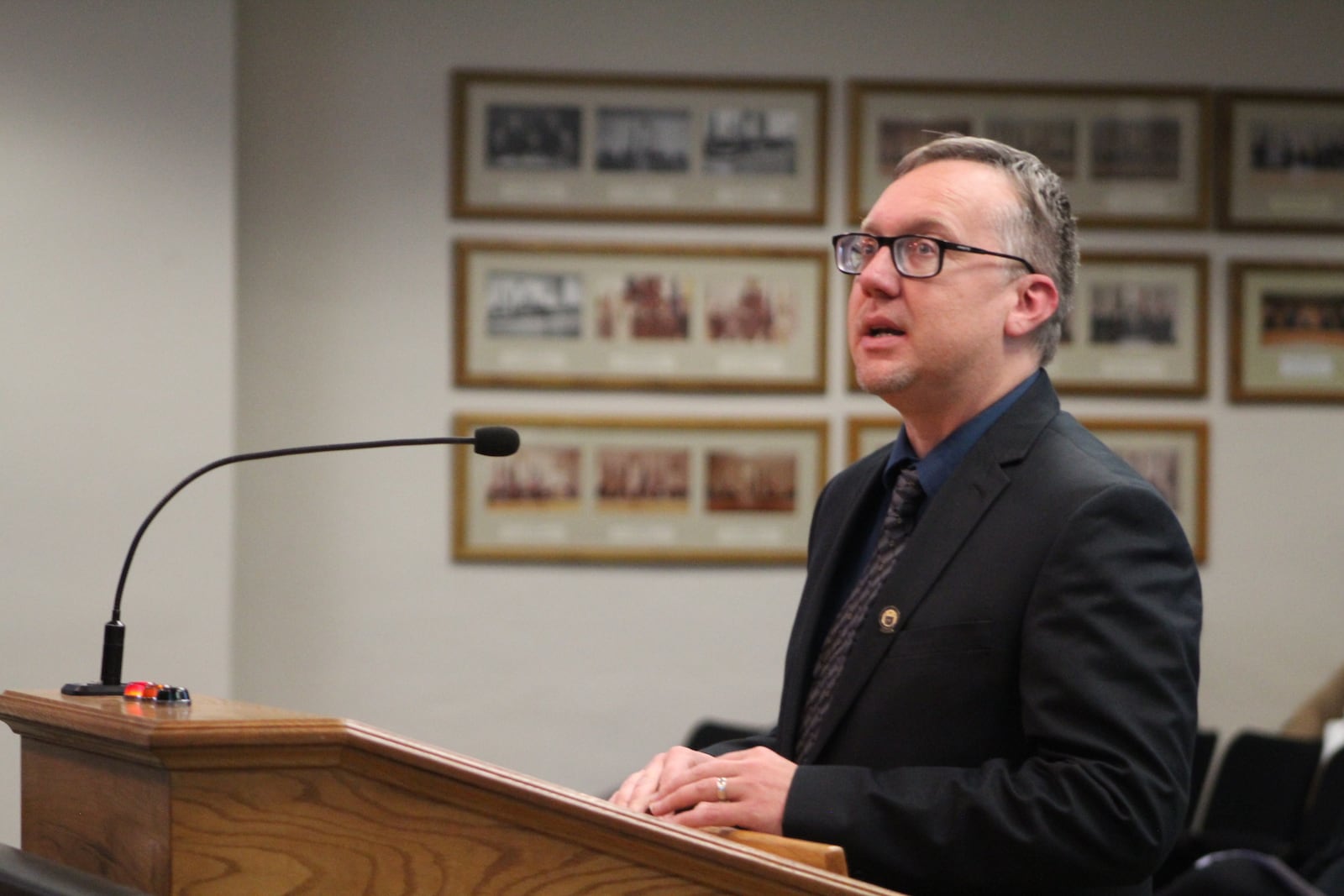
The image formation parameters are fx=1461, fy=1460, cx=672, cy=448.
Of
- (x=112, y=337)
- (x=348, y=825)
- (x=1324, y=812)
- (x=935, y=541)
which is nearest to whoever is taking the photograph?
(x=348, y=825)

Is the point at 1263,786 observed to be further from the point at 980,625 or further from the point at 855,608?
the point at 980,625

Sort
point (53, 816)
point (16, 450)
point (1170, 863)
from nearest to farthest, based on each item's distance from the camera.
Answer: point (53, 816) → point (1170, 863) → point (16, 450)

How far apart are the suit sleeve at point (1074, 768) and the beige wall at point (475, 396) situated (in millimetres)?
3290

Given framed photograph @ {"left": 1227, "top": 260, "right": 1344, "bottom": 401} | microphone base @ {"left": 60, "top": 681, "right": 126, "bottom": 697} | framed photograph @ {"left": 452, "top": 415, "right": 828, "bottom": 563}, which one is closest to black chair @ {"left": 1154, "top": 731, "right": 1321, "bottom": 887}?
framed photograph @ {"left": 1227, "top": 260, "right": 1344, "bottom": 401}

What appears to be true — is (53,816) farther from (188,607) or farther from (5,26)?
(5,26)

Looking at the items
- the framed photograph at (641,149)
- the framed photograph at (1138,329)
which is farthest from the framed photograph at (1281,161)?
the framed photograph at (641,149)

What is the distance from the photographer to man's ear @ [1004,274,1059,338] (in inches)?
80.4

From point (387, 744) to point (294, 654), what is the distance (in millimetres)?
3750

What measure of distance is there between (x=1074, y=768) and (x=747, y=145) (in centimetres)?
366

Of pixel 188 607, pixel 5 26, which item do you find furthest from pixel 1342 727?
pixel 5 26

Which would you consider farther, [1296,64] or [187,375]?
[1296,64]

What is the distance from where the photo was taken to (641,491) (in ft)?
16.4

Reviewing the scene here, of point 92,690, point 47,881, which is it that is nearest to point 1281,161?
point 92,690

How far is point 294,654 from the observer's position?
4938 millimetres
